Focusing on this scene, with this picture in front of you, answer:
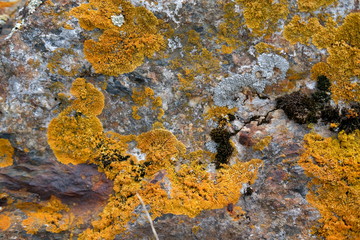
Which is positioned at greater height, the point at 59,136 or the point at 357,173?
the point at 357,173

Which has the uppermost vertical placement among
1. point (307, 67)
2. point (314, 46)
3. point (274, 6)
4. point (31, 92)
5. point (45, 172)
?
point (274, 6)

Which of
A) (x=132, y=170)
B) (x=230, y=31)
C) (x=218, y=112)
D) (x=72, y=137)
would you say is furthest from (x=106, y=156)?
(x=230, y=31)

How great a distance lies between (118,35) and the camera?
4809 mm

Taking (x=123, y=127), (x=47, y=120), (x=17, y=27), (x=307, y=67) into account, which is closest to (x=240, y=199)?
(x=123, y=127)

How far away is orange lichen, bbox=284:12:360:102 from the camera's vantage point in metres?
4.73

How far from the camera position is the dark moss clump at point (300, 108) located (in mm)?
4672

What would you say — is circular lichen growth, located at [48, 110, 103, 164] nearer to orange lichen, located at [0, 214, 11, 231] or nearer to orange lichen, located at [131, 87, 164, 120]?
orange lichen, located at [131, 87, 164, 120]

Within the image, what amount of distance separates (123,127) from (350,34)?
3968 mm

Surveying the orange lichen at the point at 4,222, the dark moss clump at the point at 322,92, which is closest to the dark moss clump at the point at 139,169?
the orange lichen at the point at 4,222

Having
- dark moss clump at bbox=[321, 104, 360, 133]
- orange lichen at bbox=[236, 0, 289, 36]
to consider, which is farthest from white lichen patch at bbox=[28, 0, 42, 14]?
dark moss clump at bbox=[321, 104, 360, 133]

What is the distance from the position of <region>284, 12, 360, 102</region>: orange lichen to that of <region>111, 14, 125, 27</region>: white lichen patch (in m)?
2.76

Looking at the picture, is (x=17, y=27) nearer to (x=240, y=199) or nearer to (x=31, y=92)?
(x=31, y=92)

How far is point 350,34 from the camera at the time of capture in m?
4.88

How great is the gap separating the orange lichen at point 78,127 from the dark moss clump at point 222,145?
1.77 metres
